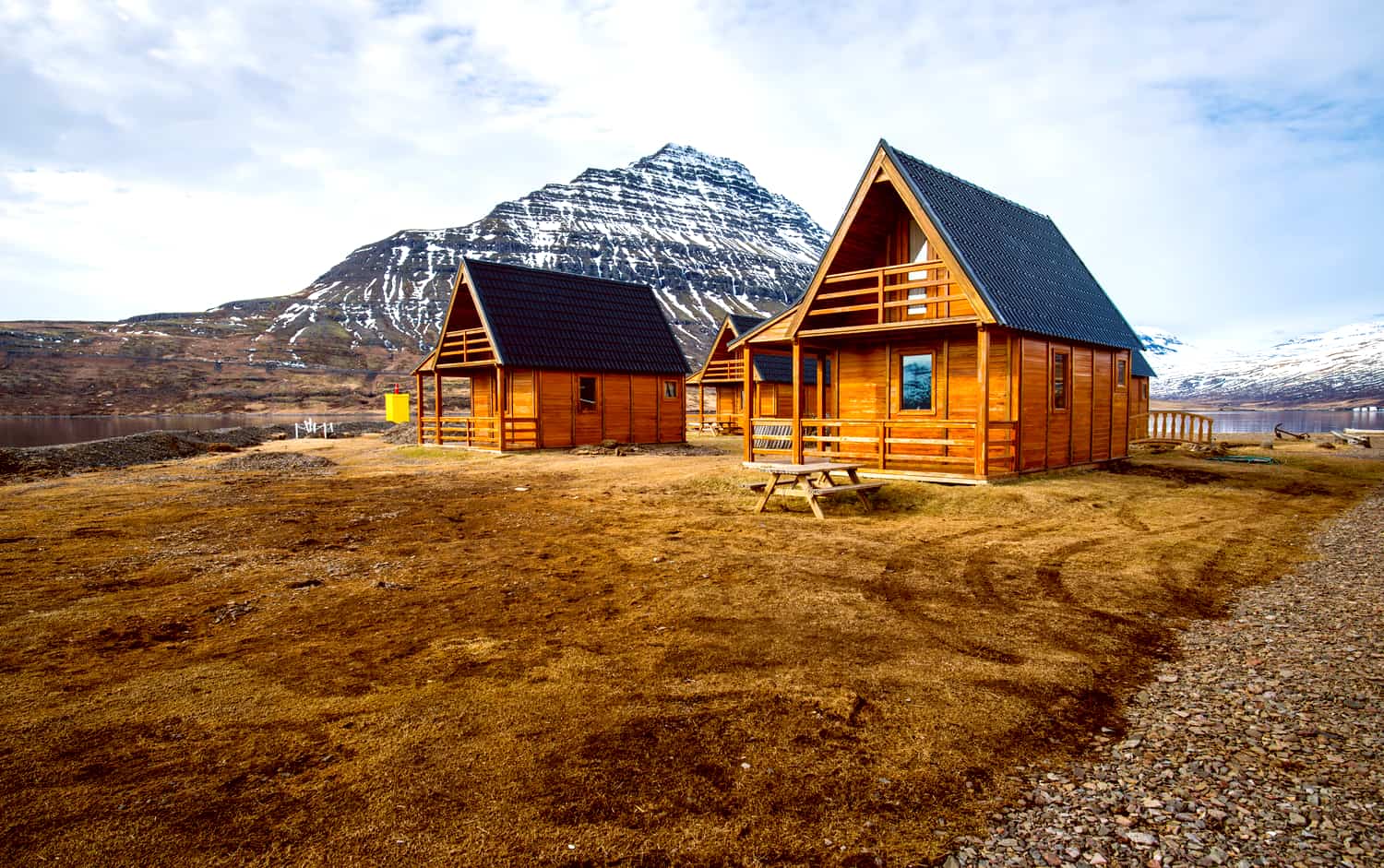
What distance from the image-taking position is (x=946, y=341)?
58.3ft

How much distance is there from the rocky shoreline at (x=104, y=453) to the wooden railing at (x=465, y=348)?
986 centimetres

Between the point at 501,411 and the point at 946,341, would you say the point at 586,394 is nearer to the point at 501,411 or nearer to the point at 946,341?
the point at 501,411

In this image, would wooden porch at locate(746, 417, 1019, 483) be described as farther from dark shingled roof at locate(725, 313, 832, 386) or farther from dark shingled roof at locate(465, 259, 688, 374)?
dark shingled roof at locate(725, 313, 832, 386)

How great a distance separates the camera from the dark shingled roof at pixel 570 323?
90.1 ft

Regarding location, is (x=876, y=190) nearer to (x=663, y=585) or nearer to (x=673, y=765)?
(x=663, y=585)

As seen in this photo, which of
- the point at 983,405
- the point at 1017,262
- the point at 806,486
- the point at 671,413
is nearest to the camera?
the point at 806,486

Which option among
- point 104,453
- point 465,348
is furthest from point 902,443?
point 104,453

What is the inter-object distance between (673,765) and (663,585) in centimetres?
408

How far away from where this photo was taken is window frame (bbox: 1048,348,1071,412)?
18.0 metres

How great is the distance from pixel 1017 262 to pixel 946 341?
10.0 feet

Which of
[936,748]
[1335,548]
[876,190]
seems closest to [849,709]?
[936,748]

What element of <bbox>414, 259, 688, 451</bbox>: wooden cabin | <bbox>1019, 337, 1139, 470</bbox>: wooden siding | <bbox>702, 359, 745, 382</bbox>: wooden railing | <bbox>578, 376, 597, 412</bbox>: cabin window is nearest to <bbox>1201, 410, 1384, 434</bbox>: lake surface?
<bbox>702, 359, 745, 382</bbox>: wooden railing

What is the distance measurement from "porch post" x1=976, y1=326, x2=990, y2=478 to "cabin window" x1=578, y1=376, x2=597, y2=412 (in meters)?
17.0

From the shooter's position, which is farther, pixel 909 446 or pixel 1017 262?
pixel 909 446
